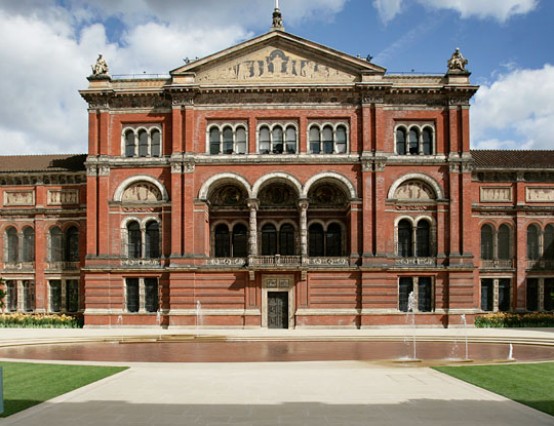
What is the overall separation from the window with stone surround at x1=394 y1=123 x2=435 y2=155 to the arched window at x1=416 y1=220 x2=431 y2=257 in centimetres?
512

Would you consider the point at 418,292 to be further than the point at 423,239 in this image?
No

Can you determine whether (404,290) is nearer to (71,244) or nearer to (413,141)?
(413,141)

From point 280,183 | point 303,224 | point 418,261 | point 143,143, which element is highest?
point 143,143

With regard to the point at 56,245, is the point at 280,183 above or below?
above

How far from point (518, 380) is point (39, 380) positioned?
48.0 feet

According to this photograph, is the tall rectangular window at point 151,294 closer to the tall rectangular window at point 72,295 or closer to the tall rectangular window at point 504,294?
the tall rectangular window at point 72,295

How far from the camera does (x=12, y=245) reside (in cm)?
4950

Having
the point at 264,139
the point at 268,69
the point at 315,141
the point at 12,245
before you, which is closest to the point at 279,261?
the point at 264,139

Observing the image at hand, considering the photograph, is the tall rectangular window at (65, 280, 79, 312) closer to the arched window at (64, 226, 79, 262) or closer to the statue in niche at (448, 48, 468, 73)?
the arched window at (64, 226, 79, 262)

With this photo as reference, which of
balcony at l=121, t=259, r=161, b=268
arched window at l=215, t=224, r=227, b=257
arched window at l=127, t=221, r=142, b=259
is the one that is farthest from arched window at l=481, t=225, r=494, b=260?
arched window at l=127, t=221, r=142, b=259

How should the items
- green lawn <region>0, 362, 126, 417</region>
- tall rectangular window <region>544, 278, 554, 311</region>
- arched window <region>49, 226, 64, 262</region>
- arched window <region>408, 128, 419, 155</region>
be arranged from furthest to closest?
arched window <region>49, 226, 64, 262</region>, tall rectangular window <region>544, 278, 554, 311</region>, arched window <region>408, 128, 419, 155</region>, green lawn <region>0, 362, 126, 417</region>

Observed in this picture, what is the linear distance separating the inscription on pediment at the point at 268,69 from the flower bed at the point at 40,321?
766 inches

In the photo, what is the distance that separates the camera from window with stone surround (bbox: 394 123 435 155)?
4472 centimetres

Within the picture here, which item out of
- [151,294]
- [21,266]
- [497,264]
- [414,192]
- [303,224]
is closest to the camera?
[303,224]
